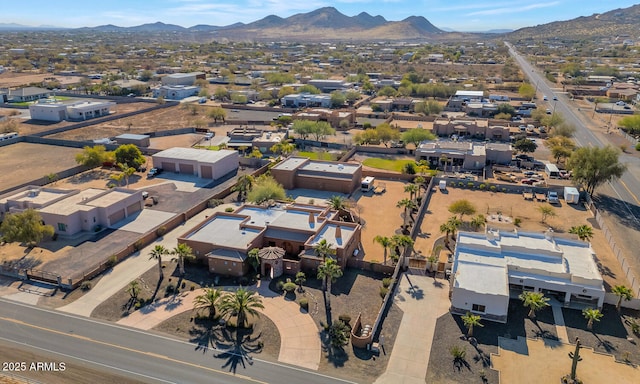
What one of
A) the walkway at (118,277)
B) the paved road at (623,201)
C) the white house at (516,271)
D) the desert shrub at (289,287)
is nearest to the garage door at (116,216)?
the walkway at (118,277)

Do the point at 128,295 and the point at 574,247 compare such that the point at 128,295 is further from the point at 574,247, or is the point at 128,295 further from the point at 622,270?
the point at 622,270

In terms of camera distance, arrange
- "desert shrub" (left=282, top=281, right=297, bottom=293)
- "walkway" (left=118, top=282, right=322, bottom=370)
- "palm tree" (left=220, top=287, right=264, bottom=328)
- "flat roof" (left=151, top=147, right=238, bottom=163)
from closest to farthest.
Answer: "walkway" (left=118, top=282, right=322, bottom=370)
"palm tree" (left=220, top=287, right=264, bottom=328)
"desert shrub" (left=282, top=281, right=297, bottom=293)
"flat roof" (left=151, top=147, right=238, bottom=163)

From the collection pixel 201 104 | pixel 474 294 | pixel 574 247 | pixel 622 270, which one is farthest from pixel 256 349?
pixel 201 104

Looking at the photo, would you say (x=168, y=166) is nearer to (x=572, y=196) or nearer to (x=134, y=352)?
(x=134, y=352)

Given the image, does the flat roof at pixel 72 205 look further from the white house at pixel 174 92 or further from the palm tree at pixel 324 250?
the white house at pixel 174 92

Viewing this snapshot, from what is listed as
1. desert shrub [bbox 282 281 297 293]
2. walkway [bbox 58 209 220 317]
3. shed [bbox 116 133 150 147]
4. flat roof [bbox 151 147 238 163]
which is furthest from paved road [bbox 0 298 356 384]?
shed [bbox 116 133 150 147]

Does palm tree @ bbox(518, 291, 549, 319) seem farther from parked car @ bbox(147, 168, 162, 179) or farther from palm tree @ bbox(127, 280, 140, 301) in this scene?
parked car @ bbox(147, 168, 162, 179)

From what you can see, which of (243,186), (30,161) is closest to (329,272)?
(243,186)

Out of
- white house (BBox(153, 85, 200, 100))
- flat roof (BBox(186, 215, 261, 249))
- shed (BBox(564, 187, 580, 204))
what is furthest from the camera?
white house (BBox(153, 85, 200, 100))
